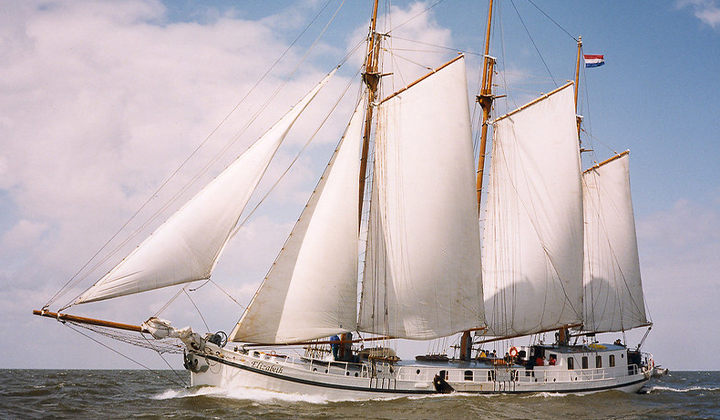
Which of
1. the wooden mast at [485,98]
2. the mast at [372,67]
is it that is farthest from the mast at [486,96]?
the mast at [372,67]

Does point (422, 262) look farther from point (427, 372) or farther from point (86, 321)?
point (86, 321)

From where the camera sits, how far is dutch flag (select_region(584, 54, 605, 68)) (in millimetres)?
49344

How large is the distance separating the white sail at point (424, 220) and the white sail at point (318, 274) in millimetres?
2423

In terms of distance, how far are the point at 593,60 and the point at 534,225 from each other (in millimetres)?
18273

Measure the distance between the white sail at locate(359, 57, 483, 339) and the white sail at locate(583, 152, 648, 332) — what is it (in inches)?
650

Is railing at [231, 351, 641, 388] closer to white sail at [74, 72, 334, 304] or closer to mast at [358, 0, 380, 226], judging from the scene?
white sail at [74, 72, 334, 304]

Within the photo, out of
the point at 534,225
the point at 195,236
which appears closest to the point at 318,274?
the point at 195,236

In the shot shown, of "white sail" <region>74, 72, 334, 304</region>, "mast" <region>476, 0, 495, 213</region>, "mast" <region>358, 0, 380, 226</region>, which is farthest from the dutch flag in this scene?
"white sail" <region>74, 72, 334, 304</region>

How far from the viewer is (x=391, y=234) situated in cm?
3272

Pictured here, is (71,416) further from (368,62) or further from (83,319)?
(368,62)

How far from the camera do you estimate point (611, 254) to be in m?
47.0

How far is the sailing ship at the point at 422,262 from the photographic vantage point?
2780 cm

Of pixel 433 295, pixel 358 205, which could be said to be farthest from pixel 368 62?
pixel 433 295

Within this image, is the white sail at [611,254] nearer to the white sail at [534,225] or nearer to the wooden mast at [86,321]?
the white sail at [534,225]
